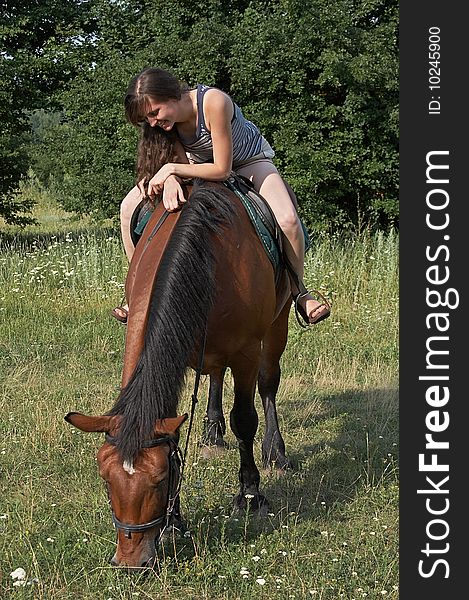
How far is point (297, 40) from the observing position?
1120 centimetres

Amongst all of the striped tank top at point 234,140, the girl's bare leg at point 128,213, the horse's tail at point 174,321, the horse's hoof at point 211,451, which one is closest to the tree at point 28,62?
the girl's bare leg at point 128,213

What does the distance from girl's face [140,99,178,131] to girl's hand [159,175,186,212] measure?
0.31 m

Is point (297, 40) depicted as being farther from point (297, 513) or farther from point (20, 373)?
point (297, 513)

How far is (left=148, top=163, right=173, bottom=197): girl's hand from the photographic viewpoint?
13.5 ft

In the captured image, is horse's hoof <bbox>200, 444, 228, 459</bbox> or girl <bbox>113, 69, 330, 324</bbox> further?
horse's hoof <bbox>200, 444, 228, 459</bbox>

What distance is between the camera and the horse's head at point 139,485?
2.92 m

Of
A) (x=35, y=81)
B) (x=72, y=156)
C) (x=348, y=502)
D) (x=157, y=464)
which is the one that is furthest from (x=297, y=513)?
(x=35, y=81)

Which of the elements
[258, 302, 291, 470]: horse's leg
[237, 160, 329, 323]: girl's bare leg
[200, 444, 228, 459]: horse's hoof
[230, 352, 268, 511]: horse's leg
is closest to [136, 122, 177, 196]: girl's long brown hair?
[237, 160, 329, 323]: girl's bare leg

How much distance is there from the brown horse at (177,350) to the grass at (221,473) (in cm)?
34

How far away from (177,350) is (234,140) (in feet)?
5.88

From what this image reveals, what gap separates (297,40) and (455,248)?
26.5 ft

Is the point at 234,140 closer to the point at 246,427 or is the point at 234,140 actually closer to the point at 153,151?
the point at 153,151

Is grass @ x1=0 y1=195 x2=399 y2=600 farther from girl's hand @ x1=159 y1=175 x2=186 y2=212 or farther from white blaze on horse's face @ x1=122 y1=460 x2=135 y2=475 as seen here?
girl's hand @ x1=159 y1=175 x2=186 y2=212

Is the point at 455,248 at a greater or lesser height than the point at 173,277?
greater
